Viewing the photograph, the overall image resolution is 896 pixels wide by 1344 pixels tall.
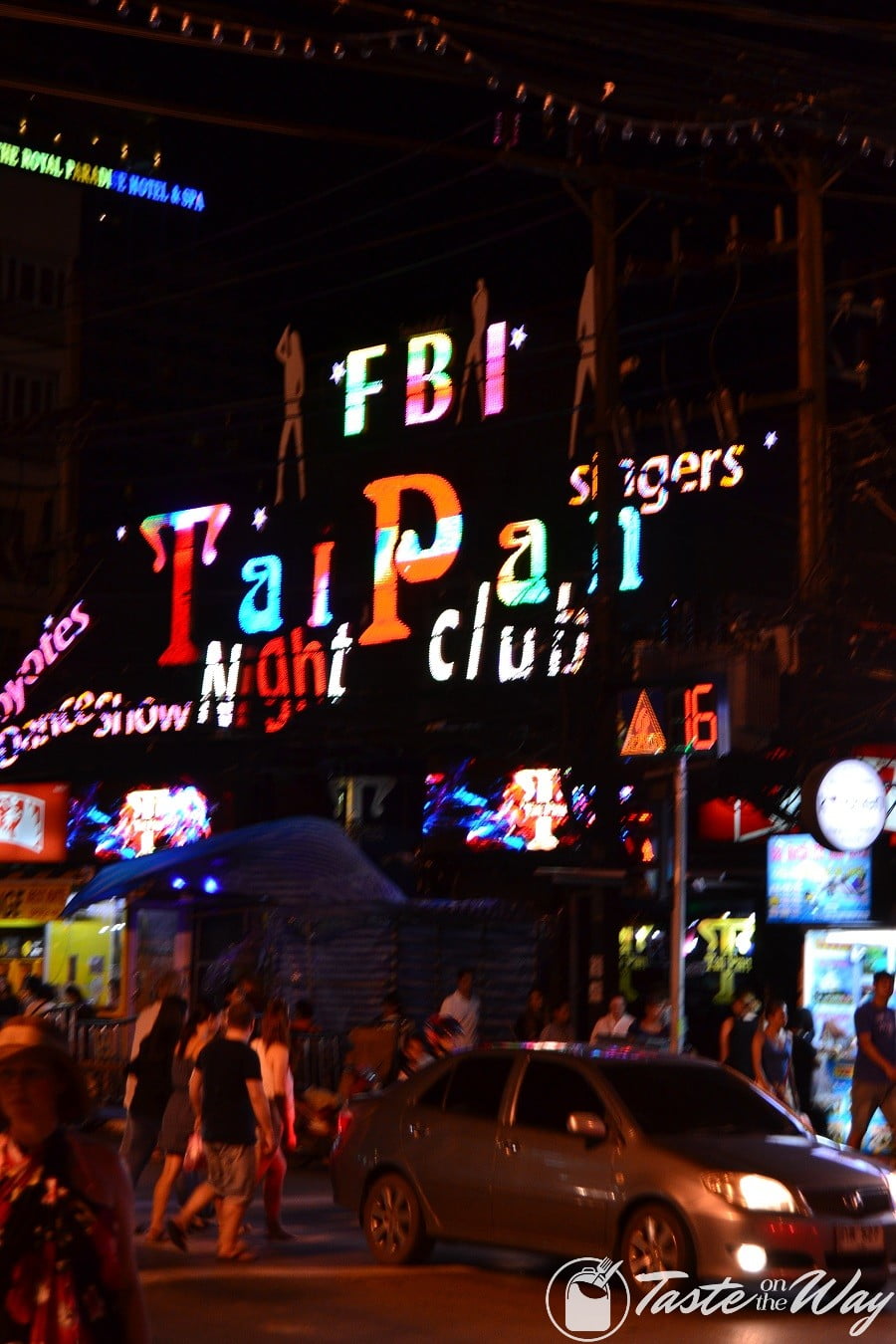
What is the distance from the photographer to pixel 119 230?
69938 millimetres

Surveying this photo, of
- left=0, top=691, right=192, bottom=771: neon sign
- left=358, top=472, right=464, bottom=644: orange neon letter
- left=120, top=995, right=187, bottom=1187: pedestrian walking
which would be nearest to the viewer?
A: left=120, top=995, right=187, bottom=1187: pedestrian walking

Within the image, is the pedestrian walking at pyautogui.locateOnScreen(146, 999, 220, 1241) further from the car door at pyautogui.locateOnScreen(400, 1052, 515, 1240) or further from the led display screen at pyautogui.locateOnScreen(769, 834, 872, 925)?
the led display screen at pyautogui.locateOnScreen(769, 834, 872, 925)

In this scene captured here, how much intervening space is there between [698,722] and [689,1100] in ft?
22.8

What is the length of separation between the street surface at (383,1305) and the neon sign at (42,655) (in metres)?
20.1

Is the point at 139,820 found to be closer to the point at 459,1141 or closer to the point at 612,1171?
the point at 459,1141

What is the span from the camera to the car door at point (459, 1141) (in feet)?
40.3

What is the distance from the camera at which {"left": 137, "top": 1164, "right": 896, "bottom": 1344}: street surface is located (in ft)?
34.5

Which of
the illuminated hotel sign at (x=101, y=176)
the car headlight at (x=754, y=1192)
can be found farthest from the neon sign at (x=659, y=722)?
the illuminated hotel sign at (x=101, y=176)

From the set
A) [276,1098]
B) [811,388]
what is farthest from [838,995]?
[276,1098]

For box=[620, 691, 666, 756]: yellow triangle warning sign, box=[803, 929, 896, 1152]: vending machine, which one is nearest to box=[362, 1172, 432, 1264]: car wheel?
box=[620, 691, 666, 756]: yellow triangle warning sign

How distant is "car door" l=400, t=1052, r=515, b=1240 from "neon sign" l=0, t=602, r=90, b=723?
21.4 meters

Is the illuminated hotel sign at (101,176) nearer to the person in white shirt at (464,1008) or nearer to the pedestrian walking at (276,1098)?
the person in white shirt at (464,1008)

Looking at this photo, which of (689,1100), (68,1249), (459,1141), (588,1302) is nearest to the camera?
(68,1249)

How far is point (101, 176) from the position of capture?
2729 inches
